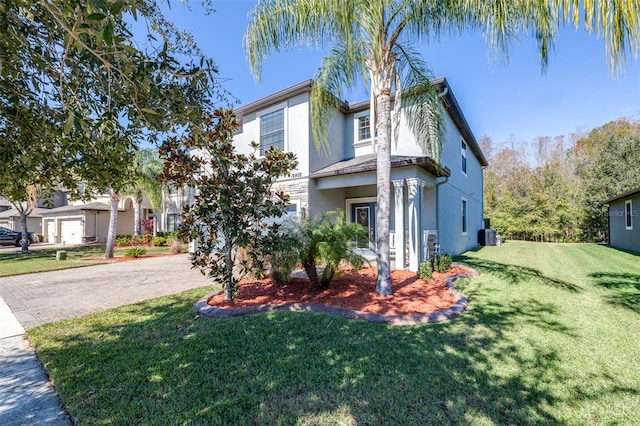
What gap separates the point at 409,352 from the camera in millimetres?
3846

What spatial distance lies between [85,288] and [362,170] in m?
9.03

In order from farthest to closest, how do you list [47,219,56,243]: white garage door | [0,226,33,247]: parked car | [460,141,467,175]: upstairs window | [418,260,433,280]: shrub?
1. [47,219,56,243]: white garage door
2. [0,226,33,247]: parked car
3. [460,141,467,175]: upstairs window
4. [418,260,433,280]: shrub

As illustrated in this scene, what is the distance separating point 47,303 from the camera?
22.7 ft

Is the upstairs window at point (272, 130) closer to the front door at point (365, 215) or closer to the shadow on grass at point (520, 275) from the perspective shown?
the front door at point (365, 215)

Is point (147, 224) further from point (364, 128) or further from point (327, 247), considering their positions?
point (327, 247)

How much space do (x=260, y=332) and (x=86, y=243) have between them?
27.7m

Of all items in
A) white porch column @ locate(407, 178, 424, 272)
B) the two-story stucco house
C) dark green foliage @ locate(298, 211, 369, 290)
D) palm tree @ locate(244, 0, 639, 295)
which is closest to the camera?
palm tree @ locate(244, 0, 639, 295)

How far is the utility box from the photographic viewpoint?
20.2 metres

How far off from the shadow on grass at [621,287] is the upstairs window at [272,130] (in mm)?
10859

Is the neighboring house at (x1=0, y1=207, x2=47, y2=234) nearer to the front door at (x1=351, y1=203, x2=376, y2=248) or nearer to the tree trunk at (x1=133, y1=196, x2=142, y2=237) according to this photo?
the tree trunk at (x1=133, y1=196, x2=142, y2=237)

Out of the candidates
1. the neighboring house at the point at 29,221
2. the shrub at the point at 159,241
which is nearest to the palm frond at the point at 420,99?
the shrub at the point at 159,241

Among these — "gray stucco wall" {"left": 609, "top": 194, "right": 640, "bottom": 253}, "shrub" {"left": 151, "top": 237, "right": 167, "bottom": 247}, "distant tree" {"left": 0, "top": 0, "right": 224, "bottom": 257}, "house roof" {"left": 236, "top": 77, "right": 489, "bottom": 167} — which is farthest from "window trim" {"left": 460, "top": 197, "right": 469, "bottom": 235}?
"shrub" {"left": 151, "top": 237, "right": 167, "bottom": 247}

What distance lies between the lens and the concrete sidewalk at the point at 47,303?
305 cm

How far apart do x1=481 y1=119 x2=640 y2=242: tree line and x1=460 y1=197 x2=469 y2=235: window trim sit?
11.7 m
